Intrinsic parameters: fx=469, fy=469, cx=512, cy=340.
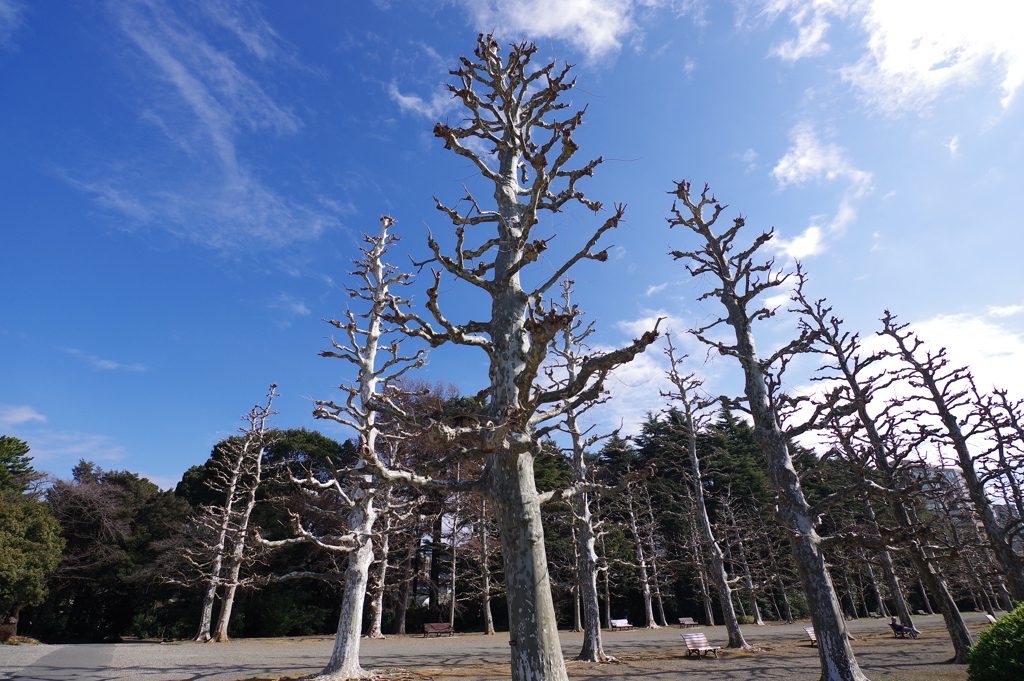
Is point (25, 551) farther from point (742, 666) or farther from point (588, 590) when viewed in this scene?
point (742, 666)

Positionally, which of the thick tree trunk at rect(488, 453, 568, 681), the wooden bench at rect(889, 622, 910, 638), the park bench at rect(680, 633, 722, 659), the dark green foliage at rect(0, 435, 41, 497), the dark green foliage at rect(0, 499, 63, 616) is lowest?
the wooden bench at rect(889, 622, 910, 638)

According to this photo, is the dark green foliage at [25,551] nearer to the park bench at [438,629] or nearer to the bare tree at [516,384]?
the park bench at [438,629]

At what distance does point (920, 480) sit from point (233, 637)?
30070mm

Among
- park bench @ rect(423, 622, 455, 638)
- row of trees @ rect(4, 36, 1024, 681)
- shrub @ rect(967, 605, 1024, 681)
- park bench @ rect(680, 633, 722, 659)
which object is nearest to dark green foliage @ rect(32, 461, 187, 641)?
row of trees @ rect(4, 36, 1024, 681)

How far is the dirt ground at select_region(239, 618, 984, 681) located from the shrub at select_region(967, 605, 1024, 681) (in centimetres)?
403

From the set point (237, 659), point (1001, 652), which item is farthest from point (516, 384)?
point (237, 659)

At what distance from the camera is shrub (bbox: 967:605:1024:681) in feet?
16.9

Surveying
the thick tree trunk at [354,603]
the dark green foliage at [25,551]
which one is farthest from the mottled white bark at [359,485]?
→ the dark green foliage at [25,551]

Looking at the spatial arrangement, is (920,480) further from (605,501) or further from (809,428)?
(605,501)

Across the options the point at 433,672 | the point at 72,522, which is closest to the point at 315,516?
the point at 72,522

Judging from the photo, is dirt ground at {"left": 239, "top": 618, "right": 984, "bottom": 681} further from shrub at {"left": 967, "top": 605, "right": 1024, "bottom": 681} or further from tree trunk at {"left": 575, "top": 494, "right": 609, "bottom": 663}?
shrub at {"left": 967, "top": 605, "right": 1024, "bottom": 681}

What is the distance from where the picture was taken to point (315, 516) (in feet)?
81.8

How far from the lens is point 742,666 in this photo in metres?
11.7

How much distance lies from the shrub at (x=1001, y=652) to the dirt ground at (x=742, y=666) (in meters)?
4.03
